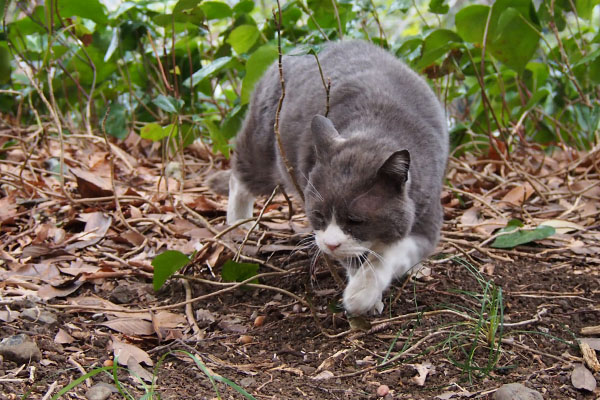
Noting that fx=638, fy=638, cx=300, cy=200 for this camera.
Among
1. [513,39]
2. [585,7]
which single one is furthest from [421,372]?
[585,7]

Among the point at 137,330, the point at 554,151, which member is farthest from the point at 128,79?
the point at 554,151

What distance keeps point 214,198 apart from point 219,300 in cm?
171

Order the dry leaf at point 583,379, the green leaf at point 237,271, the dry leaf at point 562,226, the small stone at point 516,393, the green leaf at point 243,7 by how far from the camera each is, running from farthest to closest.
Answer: the green leaf at point 243,7 → the dry leaf at point 562,226 → the green leaf at point 237,271 → the dry leaf at point 583,379 → the small stone at point 516,393

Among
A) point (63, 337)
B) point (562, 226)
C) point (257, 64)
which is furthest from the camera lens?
point (257, 64)

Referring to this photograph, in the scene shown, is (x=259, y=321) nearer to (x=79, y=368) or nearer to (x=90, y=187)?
(x=79, y=368)

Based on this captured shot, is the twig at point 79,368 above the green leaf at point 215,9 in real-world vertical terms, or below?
below

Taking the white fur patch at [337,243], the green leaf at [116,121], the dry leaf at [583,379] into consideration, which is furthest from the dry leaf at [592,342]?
the green leaf at [116,121]

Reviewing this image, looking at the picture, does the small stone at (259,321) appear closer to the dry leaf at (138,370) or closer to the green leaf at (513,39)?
the dry leaf at (138,370)

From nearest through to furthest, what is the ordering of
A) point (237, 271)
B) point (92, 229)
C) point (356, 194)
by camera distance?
point (356, 194), point (237, 271), point (92, 229)

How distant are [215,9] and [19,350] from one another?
2840 millimetres

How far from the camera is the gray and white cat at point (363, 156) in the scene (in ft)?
8.13

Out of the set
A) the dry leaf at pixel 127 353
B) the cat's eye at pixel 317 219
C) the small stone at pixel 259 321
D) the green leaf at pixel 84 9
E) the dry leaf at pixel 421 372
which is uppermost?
the green leaf at pixel 84 9

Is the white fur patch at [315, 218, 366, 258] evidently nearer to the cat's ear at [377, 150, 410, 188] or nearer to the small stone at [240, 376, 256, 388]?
the cat's ear at [377, 150, 410, 188]

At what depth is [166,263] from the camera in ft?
8.71
